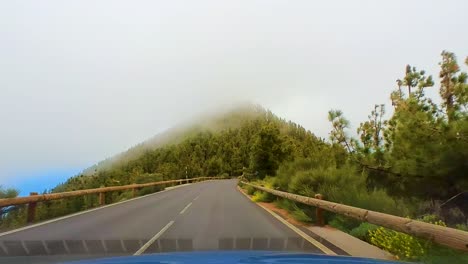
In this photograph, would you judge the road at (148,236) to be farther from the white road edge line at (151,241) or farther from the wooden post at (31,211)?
the wooden post at (31,211)

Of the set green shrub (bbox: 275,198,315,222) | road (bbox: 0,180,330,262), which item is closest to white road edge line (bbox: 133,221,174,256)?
road (bbox: 0,180,330,262)

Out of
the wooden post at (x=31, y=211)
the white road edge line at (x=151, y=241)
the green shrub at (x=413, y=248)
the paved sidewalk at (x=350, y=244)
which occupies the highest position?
the wooden post at (x=31, y=211)

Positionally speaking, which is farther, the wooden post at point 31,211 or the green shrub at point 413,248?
the wooden post at point 31,211

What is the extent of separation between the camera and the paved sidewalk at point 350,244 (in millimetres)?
8934

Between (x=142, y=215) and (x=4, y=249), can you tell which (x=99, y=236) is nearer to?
(x=4, y=249)

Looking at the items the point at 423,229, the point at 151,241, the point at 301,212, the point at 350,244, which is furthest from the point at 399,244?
the point at 301,212

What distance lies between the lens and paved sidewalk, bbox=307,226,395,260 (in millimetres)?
8934

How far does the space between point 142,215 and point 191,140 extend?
164134 mm

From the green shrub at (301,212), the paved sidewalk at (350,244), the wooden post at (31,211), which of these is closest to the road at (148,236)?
the paved sidewalk at (350,244)

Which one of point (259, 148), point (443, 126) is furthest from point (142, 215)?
point (259, 148)

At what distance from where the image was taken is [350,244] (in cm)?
1027

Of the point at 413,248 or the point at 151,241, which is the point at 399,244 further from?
the point at 151,241

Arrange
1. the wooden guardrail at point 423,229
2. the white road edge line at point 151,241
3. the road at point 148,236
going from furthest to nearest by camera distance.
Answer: the road at point 148,236 → the white road edge line at point 151,241 → the wooden guardrail at point 423,229

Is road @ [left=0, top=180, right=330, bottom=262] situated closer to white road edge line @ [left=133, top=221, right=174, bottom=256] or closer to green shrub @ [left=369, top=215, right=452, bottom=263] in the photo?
white road edge line @ [left=133, top=221, right=174, bottom=256]
